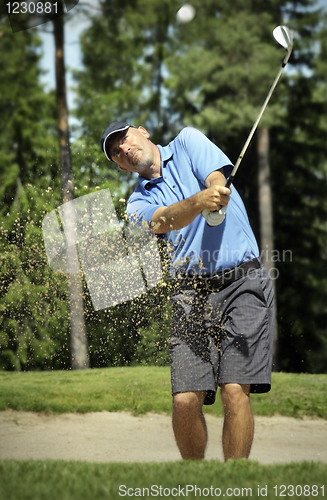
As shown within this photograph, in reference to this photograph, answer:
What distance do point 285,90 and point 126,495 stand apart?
30.2 feet

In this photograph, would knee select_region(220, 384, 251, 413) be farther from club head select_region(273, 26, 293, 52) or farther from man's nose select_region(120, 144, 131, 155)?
club head select_region(273, 26, 293, 52)

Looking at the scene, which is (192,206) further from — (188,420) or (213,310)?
(188,420)

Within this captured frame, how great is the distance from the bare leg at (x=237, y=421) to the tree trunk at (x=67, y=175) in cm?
349

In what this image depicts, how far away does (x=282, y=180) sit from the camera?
31.5 ft

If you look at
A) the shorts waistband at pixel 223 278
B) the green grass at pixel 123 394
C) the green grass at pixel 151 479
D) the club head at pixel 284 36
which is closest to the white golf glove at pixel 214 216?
the shorts waistband at pixel 223 278

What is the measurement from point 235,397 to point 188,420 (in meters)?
0.27

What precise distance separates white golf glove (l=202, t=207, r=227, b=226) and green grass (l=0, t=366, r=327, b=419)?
3.02 meters

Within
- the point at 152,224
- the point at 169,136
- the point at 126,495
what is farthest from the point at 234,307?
the point at 169,136

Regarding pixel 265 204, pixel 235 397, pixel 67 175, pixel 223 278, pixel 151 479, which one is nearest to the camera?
pixel 151 479

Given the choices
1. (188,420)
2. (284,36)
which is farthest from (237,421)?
(284,36)

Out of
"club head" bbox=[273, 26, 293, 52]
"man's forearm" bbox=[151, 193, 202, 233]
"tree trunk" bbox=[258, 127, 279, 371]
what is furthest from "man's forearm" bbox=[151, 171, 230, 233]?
"tree trunk" bbox=[258, 127, 279, 371]

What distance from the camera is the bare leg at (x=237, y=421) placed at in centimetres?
221

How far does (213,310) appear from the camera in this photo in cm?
232

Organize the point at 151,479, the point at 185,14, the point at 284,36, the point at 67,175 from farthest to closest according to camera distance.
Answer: the point at 185,14 → the point at 67,175 → the point at 284,36 → the point at 151,479
